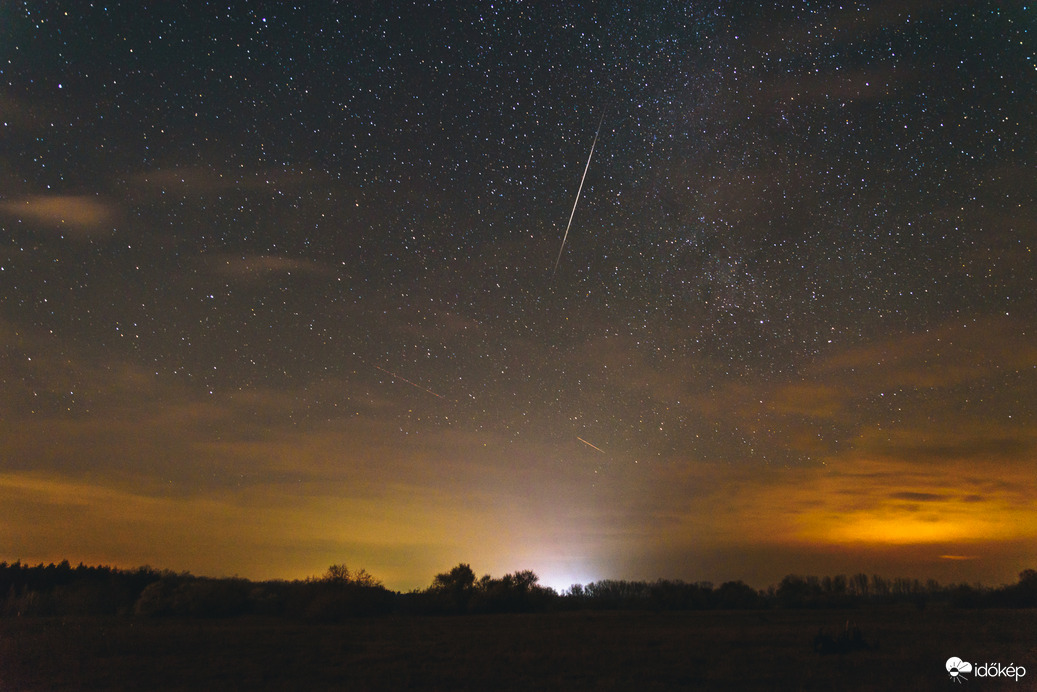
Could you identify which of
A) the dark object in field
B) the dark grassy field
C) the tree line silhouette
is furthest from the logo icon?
the tree line silhouette

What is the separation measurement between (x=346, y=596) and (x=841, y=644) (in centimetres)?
4020

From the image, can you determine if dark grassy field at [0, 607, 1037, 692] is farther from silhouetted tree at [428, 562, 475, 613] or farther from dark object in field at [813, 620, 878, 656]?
silhouetted tree at [428, 562, 475, 613]

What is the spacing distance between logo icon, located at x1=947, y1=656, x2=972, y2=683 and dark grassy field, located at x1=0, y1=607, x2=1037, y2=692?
9.8 inches

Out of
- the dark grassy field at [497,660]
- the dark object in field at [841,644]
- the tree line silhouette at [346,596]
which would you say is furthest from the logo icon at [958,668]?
the tree line silhouette at [346,596]

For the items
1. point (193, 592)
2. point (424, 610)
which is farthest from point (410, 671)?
point (424, 610)

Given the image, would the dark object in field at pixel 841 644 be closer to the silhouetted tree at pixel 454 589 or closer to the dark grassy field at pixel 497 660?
the dark grassy field at pixel 497 660

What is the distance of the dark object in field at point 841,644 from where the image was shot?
2555 cm

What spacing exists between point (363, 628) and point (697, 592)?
52474 millimetres

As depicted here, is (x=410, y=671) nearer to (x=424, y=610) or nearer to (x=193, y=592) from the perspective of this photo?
Result: (x=193, y=592)

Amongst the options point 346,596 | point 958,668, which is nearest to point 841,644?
point 958,668

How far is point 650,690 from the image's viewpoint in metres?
18.1

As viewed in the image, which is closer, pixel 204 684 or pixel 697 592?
pixel 204 684

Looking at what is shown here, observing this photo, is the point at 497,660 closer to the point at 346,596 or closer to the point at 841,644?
the point at 841,644

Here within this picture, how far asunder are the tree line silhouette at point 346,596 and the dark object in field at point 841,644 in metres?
38.0
